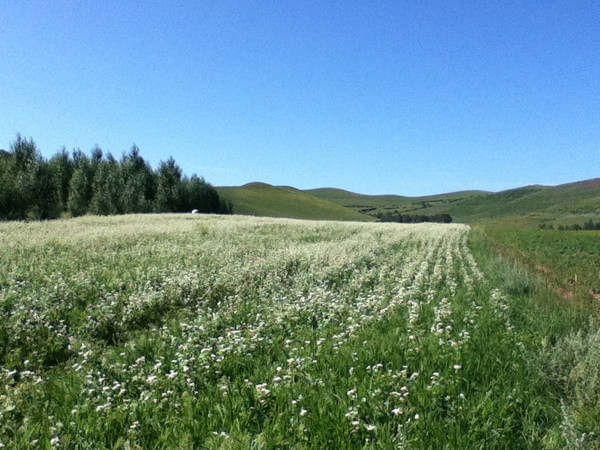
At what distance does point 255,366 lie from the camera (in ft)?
16.8

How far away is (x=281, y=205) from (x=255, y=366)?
14200 centimetres

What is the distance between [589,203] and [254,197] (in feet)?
433

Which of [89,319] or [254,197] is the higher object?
[254,197]

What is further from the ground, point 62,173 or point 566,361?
point 62,173

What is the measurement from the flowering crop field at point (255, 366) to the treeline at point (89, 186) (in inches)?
1376

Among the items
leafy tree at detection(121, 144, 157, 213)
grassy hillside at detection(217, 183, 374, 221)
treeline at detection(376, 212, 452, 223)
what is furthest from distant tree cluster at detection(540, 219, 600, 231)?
leafy tree at detection(121, 144, 157, 213)

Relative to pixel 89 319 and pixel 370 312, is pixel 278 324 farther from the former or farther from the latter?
pixel 89 319

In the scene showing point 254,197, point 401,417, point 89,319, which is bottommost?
point 401,417

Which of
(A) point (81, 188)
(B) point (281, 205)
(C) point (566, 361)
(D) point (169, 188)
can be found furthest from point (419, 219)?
(C) point (566, 361)

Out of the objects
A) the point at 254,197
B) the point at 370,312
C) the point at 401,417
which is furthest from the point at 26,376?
the point at 254,197

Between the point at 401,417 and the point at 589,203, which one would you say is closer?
the point at 401,417

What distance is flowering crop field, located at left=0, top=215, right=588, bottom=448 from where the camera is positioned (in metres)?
3.69

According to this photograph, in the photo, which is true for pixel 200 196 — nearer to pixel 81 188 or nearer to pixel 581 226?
pixel 81 188

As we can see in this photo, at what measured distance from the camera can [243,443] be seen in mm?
3355
